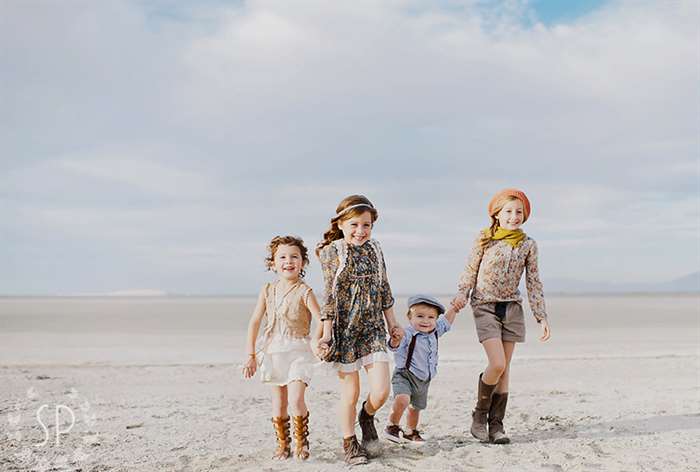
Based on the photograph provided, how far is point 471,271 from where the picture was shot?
5.70 metres

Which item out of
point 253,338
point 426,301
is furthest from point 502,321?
point 253,338

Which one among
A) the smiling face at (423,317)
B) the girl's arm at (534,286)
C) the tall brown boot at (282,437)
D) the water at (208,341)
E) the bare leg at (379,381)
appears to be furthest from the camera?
the water at (208,341)

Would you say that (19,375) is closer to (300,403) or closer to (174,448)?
(174,448)

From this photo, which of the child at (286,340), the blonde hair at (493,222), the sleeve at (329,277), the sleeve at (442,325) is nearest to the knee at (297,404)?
the child at (286,340)

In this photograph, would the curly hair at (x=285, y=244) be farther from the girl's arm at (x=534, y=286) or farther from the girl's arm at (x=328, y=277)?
the girl's arm at (x=534, y=286)

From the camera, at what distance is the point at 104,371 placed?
1000cm

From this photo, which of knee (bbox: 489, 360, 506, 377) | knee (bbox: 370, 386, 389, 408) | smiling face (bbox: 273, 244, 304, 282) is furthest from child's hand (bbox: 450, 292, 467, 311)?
smiling face (bbox: 273, 244, 304, 282)

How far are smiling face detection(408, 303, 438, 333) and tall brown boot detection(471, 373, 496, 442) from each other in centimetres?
64

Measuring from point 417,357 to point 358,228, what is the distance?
4.15ft

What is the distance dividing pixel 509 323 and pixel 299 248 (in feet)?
5.96

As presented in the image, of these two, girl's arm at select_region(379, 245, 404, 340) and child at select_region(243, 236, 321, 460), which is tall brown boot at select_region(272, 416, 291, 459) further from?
girl's arm at select_region(379, 245, 404, 340)

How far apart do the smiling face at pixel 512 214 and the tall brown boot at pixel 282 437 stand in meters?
2.35

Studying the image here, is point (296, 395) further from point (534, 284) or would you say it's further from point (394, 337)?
point (534, 284)

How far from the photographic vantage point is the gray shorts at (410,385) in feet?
18.0
